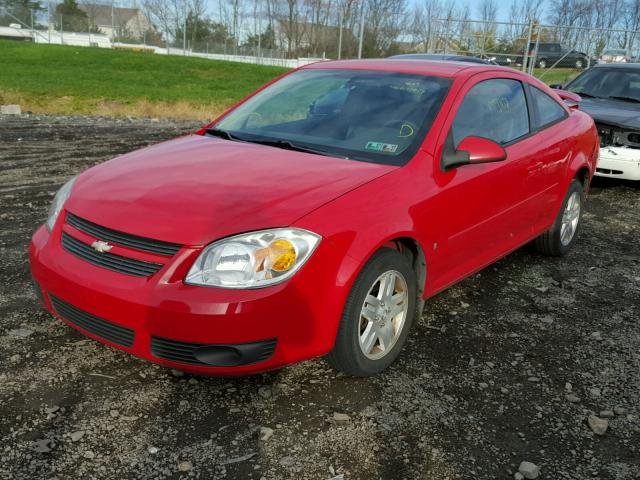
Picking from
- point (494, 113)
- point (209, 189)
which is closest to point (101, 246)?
point (209, 189)

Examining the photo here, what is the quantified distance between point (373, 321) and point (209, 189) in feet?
3.48

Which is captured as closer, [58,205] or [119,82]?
[58,205]

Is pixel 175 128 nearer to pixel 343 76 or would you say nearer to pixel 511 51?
pixel 343 76

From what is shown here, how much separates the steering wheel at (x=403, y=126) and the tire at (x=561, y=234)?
2.20m

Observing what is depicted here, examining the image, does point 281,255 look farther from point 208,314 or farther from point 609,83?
point 609,83

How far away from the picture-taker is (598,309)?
449 cm

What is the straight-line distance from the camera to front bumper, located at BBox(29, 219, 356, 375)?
2.65 metres

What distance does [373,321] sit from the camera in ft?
10.5

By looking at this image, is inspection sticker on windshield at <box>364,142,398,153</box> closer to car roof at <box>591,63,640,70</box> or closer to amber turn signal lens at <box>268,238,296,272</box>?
amber turn signal lens at <box>268,238,296,272</box>

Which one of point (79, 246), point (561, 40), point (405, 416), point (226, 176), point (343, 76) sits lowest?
point (405, 416)

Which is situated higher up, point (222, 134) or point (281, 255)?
point (222, 134)

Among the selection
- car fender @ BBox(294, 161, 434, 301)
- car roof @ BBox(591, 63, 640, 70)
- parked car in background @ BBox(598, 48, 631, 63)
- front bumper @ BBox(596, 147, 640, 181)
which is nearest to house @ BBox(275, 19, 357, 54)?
parked car in background @ BBox(598, 48, 631, 63)

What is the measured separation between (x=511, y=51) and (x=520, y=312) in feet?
85.4

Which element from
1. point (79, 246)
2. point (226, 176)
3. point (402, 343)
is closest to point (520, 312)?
point (402, 343)
